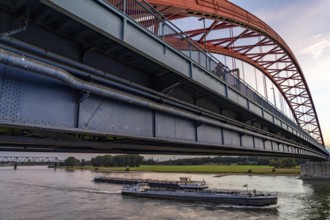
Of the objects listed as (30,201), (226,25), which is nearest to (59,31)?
(226,25)

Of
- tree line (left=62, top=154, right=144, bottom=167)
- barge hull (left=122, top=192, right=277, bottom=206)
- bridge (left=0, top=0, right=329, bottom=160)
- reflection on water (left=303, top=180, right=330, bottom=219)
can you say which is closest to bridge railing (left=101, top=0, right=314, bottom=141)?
bridge (left=0, top=0, right=329, bottom=160)

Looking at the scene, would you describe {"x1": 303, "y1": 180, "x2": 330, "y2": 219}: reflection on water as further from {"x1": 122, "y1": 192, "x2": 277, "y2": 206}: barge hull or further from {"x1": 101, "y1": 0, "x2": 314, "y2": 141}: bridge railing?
{"x1": 101, "y1": 0, "x2": 314, "y2": 141}: bridge railing

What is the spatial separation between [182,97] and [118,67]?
4.18 meters

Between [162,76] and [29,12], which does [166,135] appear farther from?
[29,12]

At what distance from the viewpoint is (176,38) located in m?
12.0

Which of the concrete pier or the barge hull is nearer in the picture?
the barge hull

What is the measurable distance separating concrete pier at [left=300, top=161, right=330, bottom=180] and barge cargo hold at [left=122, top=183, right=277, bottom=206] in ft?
132

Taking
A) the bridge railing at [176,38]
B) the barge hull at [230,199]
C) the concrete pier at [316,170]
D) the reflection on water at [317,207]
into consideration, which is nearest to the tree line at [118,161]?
the concrete pier at [316,170]

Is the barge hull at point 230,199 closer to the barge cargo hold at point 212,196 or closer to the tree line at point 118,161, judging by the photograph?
the barge cargo hold at point 212,196

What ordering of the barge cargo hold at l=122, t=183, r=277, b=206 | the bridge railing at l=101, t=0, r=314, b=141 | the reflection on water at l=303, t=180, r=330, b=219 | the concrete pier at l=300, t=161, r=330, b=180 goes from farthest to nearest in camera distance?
the concrete pier at l=300, t=161, r=330, b=180, the barge cargo hold at l=122, t=183, r=277, b=206, the reflection on water at l=303, t=180, r=330, b=219, the bridge railing at l=101, t=0, r=314, b=141

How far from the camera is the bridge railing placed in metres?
8.89

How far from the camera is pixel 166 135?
10344mm

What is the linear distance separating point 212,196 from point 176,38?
32.1 metres

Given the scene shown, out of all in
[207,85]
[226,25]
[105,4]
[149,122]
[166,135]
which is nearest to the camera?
[105,4]
